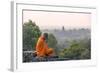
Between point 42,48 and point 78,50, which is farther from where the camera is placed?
point 78,50

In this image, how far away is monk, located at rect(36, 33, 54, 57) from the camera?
176 centimetres

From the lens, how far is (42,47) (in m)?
1.77

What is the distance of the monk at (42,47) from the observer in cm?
176

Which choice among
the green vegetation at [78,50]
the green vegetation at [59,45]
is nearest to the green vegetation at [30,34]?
the green vegetation at [59,45]

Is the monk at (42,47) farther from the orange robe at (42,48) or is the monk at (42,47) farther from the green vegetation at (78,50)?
the green vegetation at (78,50)

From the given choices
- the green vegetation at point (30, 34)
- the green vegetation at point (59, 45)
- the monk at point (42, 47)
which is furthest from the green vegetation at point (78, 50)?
the green vegetation at point (30, 34)

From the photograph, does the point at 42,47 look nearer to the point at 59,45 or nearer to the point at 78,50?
the point at 59,45

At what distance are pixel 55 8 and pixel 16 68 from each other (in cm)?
55

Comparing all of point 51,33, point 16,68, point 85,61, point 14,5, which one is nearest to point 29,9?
point 14,5

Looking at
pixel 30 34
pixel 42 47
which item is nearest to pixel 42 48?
pixel 42 47

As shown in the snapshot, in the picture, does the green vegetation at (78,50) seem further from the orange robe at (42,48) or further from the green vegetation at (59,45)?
the orange robe at (42,48)

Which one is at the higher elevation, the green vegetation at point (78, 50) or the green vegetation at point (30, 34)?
the green vegetation at point (30, 34)

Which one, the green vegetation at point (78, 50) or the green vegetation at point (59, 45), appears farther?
the green vegetation at point (78, 50)

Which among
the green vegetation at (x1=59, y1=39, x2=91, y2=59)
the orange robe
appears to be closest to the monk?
the orange robe
